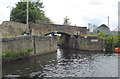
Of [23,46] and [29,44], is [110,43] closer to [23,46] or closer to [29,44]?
[29,44]

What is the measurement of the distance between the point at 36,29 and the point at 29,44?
10.9m

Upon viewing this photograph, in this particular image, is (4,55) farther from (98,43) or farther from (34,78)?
(98,43)

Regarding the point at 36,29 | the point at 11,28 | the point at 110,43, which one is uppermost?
the point at 36,29

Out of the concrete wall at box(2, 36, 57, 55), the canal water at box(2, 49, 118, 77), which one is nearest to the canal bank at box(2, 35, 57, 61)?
the concrete wall at box(2, 36, 57, 55)

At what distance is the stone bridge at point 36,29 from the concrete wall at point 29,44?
14.9ft

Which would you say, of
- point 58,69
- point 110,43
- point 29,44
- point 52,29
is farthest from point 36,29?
point 58,69

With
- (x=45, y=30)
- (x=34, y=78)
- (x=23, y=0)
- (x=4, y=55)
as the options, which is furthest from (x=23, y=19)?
(x=34, y=78)

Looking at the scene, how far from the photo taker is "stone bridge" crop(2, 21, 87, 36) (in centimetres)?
2049

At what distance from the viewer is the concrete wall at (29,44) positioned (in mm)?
13542

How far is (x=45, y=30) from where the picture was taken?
29500 millimetres

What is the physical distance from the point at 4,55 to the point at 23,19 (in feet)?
72.9

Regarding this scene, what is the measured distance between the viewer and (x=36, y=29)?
2834 centimetres

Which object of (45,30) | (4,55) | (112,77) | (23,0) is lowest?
(112,77)

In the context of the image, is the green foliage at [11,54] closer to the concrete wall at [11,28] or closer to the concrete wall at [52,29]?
the concrete wall at [11,28]
